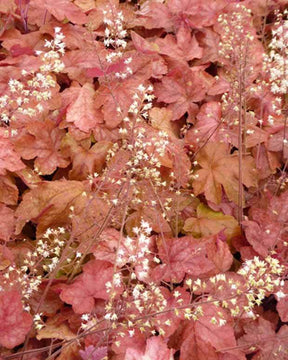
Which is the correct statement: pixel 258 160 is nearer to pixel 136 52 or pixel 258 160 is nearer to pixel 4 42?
pixel 136 52

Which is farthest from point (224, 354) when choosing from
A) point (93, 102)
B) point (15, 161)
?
point (93, 102)

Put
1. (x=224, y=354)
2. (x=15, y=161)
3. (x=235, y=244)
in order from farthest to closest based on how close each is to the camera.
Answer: (x=235, y=244) → (x=15, y=161) → (x=224, y=354)

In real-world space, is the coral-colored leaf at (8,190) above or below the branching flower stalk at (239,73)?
below

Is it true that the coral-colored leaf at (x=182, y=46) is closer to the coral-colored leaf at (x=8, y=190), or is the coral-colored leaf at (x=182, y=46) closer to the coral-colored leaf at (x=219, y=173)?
the coral-colored leaf at (x=219, y=173)

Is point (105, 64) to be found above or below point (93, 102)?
above

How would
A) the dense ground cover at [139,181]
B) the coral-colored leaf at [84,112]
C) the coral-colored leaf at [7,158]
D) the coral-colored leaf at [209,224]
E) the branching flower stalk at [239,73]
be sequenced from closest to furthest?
the dense ground cover at [139,181], the branching flower stalk at [239,73], the coral-colored leaf at [7,158], the coral-colored leaf at [209,224], the coral-colored leaf at [84,112]

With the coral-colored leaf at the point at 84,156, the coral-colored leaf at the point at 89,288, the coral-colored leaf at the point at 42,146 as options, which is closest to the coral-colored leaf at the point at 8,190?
the coral-colored leaf at the point at 42,146

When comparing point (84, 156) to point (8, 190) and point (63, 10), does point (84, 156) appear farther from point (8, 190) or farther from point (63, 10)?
point (63, 10)
